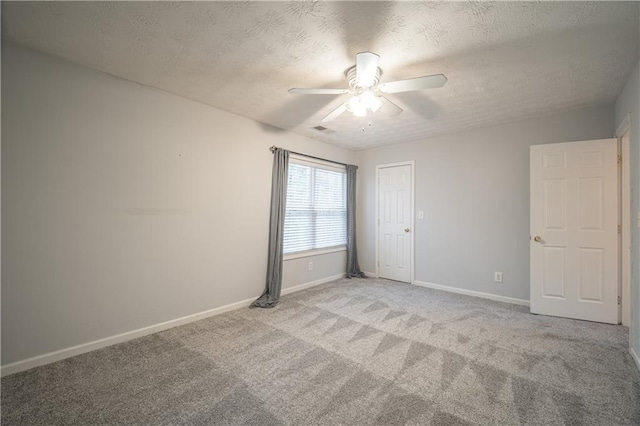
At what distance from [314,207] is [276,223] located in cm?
92

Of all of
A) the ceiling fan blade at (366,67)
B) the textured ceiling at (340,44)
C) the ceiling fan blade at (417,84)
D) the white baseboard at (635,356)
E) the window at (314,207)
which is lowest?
the white baseboard at (635,356)

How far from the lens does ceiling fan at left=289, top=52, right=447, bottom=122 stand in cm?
188

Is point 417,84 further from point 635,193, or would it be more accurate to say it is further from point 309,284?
point 309,284

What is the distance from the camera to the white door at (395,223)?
4.63 meters

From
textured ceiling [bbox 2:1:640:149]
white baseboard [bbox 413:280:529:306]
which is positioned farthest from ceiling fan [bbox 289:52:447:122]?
white baseboard [bbox 413:280:529:306]

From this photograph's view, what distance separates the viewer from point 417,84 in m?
1.97

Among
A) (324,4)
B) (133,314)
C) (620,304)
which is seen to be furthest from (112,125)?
(620,304)

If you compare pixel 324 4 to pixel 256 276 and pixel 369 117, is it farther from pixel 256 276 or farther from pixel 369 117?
pixel 256 276

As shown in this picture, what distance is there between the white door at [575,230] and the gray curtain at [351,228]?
2605 millimetres

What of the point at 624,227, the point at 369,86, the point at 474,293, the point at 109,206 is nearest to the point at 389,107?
the point at 369,86

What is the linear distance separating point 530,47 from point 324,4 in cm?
155

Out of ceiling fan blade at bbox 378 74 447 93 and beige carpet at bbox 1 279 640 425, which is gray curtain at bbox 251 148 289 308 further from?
ceiling fan blade at bbox 378 74 447 93

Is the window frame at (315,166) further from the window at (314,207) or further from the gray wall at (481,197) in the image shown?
the gray wall at (481,197)

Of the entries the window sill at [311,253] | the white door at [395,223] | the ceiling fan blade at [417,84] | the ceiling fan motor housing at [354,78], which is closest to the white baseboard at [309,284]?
the window sill at [311,253]
